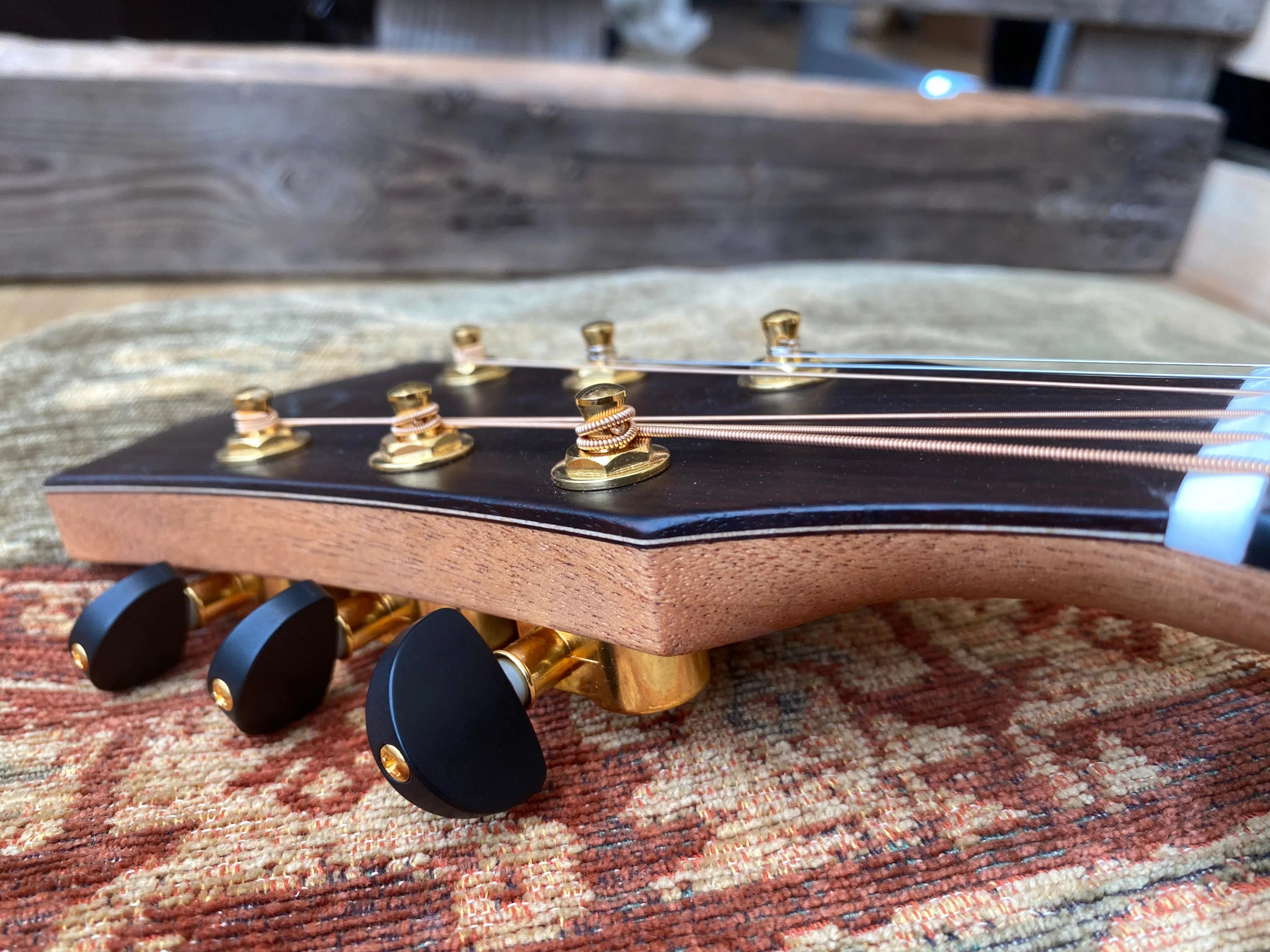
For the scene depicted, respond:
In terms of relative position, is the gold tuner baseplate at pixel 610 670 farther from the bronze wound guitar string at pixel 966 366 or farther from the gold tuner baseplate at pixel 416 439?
the bronze wound guitar string at pixel 966 366

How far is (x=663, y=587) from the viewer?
473mm

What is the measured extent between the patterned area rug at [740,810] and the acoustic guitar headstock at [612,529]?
0.15 feet

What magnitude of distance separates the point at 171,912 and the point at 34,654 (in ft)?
1.17

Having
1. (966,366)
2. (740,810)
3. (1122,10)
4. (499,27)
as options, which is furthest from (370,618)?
(1122,10)

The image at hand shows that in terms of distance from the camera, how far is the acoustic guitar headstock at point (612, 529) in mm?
457

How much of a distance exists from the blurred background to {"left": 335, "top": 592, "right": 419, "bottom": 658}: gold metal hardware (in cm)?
Answer: 99

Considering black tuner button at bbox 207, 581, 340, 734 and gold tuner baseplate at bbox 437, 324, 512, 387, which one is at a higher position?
gold tuner baseplate at bbox 437, 324, 512, 387

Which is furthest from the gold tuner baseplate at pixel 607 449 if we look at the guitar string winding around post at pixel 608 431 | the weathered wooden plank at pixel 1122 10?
the weathered wooden plank at pixel 1122 10

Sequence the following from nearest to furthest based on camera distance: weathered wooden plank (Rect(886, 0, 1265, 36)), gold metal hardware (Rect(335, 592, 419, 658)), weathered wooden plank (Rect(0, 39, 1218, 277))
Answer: gold metal hardware (Rect(335, 592, 419, 658)), weathered wooden plank (Rect(0, 39, 1218, 277)), weathered wooden plank (Rect(886, 0, 1265, 36))

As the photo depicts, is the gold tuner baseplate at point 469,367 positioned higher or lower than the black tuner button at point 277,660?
higher

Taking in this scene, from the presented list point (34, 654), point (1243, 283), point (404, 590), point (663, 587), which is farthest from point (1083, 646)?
point (1243, 283)

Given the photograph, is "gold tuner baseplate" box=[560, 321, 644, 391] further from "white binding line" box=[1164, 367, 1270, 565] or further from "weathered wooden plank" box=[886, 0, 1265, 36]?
"weathered wooden plank" box=[886, 0, 1265, 36]

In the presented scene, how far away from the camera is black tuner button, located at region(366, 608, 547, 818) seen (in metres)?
0.46

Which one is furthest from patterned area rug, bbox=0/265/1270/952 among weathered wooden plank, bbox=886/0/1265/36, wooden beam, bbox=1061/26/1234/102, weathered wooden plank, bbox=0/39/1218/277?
wooden beam, bbox=1061/26/1234/102
